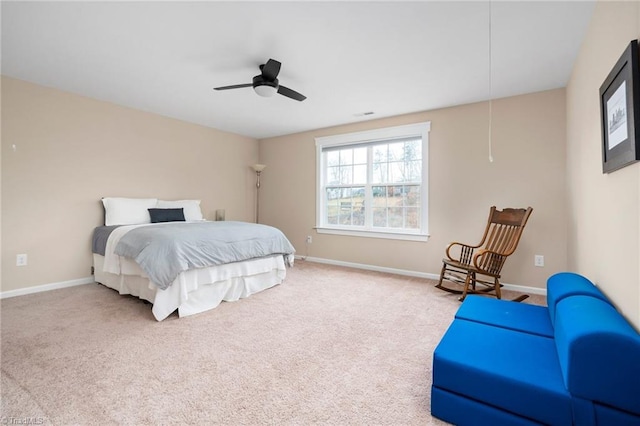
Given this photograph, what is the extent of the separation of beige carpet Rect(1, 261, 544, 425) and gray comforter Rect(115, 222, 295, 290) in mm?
475

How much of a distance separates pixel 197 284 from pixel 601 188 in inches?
129

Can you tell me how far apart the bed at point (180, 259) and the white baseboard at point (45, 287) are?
160 millimetres

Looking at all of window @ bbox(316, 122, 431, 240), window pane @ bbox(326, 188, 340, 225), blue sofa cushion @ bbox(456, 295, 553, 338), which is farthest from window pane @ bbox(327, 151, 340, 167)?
blue sofa cushion @ bbox(456, 295, 553, 338)

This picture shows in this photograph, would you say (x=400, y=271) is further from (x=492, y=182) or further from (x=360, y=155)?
(x=360, y=155)

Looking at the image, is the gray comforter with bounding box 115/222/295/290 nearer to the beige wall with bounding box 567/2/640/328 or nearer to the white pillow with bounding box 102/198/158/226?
the white pillow with bounding box 102/198/158/226

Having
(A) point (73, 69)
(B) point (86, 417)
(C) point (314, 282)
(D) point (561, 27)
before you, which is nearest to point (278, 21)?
(D) point (561, 27)

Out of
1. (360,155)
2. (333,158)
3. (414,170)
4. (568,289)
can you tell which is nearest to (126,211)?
(333,158)

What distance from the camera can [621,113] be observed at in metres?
1.43

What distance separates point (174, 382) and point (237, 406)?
470 millimetres

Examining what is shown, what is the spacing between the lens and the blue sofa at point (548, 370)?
41.1 inches

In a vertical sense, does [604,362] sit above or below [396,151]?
below

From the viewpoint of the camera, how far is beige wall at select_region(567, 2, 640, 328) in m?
1.32

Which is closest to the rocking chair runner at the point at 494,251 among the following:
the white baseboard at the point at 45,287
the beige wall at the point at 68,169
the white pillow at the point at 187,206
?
the white pillow at the point at 187,206

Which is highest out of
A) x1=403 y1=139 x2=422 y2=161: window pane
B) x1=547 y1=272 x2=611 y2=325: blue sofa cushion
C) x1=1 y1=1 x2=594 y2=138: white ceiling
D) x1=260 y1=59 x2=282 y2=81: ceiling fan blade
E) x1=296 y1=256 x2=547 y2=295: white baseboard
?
x1=1 y1=1 x2=594 y2=138: white ceiling
